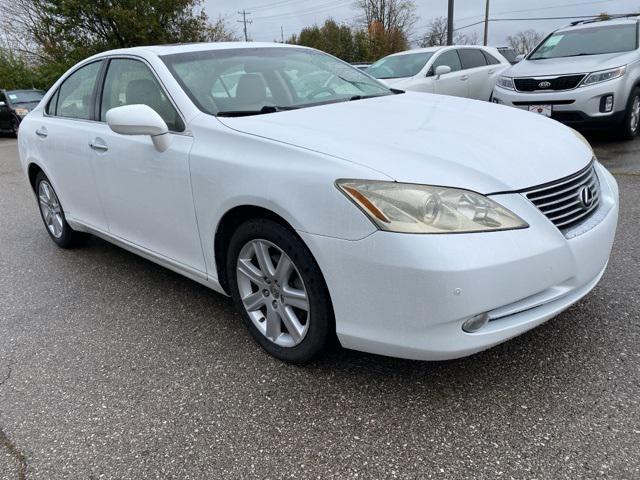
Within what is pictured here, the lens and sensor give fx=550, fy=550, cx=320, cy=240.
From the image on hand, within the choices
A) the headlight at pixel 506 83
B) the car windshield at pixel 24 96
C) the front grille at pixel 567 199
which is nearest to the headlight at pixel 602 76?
the headlight at pixel 506 83

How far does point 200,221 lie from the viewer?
2748mm

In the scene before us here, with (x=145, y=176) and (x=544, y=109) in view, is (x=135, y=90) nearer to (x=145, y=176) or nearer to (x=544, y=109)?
(x=145, y=176)

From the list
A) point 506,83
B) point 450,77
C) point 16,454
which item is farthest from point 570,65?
point 16,454

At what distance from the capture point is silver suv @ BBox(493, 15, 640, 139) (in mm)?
6832

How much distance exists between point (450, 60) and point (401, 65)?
0.86m

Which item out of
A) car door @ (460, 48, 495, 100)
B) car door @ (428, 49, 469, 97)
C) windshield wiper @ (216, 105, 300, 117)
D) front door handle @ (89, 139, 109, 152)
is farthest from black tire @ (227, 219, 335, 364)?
car door @ (460, 48, 495, 100)

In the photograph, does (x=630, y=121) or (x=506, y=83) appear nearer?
(x=630, y=121)

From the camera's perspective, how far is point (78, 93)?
397 cm

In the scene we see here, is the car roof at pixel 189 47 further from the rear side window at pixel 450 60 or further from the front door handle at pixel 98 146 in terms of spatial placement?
the rear side window at pixel 450 60

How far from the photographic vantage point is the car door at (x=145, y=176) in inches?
111

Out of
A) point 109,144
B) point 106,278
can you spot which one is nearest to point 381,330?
point 109,144

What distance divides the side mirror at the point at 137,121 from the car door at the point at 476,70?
807 centimetres


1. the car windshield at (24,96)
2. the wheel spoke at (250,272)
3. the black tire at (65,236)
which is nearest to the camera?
the wheel spoke at (250,272)

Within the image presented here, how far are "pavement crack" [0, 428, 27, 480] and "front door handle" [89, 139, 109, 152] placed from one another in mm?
1731
